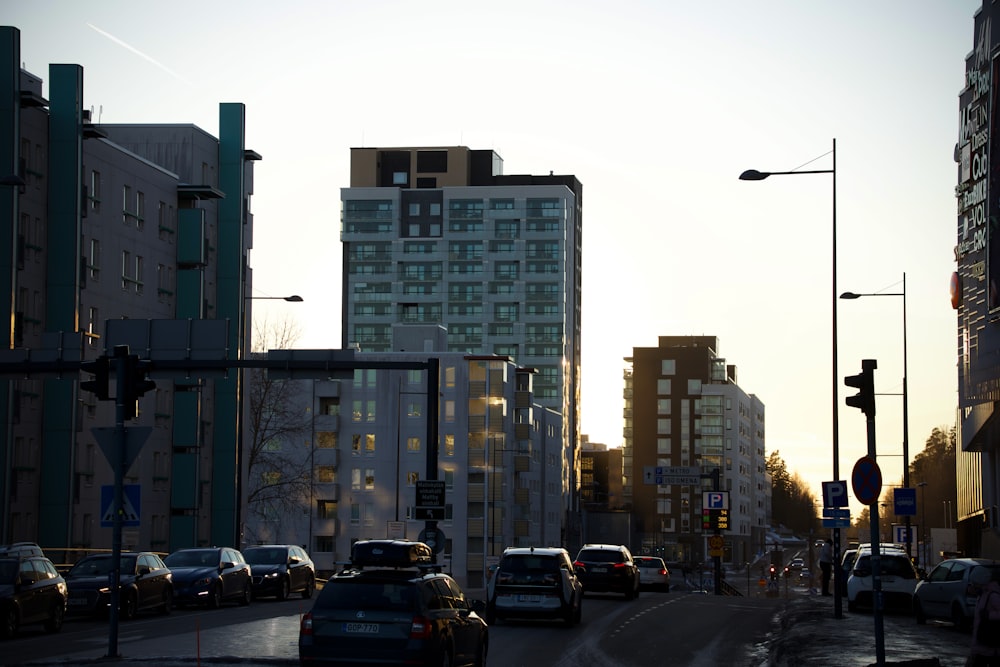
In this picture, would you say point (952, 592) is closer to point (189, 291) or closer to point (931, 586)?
point (931, 586)

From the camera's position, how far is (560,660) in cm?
2306

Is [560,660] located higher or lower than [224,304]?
lower

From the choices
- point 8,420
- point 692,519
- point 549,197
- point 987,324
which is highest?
point 549,197

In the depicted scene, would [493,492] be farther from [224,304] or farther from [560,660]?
[560,660]

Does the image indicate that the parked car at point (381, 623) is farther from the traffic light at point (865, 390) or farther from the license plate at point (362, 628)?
the traffic light at point (865, 390)

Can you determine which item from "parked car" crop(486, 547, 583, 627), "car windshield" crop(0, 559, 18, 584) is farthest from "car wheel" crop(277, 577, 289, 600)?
"car windshield" crop(0, 559, 18, 584)

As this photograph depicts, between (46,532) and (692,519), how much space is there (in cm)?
13211

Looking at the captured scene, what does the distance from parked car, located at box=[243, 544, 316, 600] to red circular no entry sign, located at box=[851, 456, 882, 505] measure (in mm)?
22987

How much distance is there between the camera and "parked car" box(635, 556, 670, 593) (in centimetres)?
6022

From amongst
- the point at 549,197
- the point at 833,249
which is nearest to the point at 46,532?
the point at 833,249

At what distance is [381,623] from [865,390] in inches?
331

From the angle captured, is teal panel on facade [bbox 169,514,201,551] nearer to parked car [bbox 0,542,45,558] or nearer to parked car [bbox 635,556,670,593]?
parked car [bbox 635,556,670,593]

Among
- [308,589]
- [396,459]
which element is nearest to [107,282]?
[308,589]

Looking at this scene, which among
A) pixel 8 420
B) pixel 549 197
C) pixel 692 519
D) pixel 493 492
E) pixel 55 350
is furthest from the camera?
pixel 692 519
